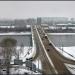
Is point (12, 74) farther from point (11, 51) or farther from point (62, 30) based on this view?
point (62, 30)

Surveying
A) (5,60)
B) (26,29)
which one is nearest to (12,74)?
(5,60)

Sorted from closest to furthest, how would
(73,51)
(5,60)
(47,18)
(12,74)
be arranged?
(12,74), (5,60), (73,51), (47,18)

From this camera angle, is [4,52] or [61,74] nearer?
[61,74]

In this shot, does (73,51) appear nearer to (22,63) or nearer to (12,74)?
(22,63)

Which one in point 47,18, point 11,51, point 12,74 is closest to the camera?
point 12,74

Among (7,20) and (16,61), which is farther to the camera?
(7,20)

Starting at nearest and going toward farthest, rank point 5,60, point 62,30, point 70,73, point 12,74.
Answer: point 12,74 < point 70,73 < point 5,60 < point 62,30

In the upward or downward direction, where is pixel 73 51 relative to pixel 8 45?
downward

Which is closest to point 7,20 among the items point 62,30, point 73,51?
point 62,30

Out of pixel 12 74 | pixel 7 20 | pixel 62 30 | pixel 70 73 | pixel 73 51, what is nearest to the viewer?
pixel 12 74
